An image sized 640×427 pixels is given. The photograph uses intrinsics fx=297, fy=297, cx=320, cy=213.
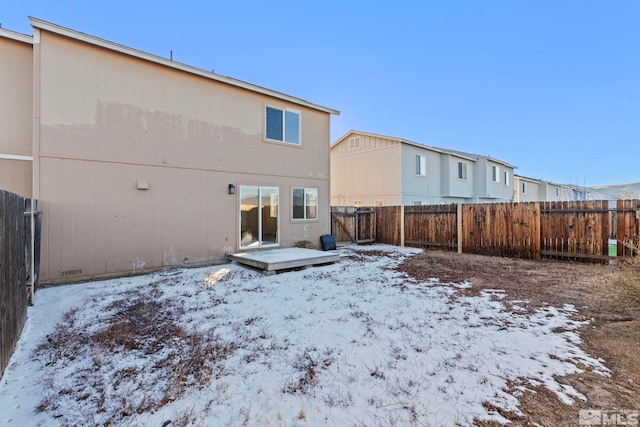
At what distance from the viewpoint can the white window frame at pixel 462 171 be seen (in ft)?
66.2

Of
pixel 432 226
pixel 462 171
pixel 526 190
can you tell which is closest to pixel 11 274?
pixel 432 226

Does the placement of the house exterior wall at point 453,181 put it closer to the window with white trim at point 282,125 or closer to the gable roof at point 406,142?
the gable roof at point 406,142

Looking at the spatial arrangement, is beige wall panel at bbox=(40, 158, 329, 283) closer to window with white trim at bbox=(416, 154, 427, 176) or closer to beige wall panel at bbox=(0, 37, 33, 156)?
beige wall panel at bbox=(0, 37, 33, 156)

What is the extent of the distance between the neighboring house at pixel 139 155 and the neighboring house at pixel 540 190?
87.5 ft

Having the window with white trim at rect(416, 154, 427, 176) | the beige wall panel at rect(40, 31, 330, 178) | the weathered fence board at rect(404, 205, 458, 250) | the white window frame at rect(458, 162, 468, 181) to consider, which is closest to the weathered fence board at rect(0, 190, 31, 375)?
the beige wall panel at rect(40, 31, 330, 178)

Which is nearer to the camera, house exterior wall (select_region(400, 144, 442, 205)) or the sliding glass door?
the sliding glass door

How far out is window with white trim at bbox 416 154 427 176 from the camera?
17.5m

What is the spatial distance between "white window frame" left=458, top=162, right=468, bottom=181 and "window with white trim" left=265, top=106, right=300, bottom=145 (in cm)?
1441

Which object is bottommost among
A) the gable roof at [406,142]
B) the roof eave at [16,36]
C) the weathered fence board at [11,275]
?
the weathered fence board at [11,275]

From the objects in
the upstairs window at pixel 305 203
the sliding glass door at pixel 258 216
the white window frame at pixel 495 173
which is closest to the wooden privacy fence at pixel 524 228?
the upstairs window at pixel 305 203

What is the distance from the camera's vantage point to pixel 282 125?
9625 mm

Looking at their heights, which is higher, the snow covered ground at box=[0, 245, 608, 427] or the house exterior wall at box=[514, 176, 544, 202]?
the house exterior wall at box=[514, 176, 544, 202]

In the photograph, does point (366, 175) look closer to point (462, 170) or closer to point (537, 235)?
point (462, 170)
